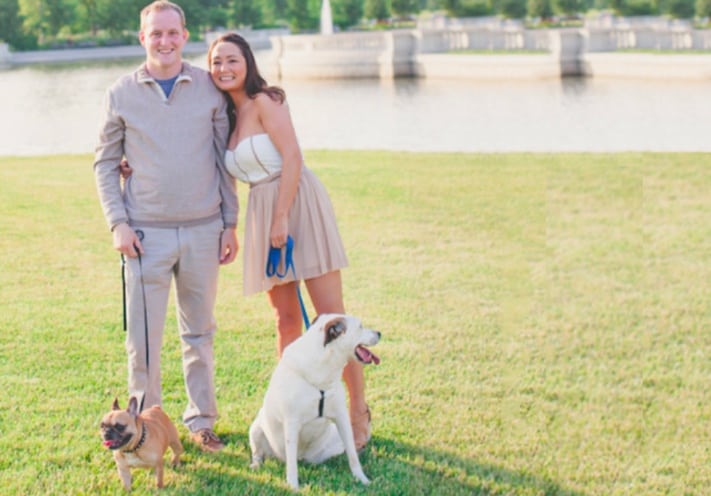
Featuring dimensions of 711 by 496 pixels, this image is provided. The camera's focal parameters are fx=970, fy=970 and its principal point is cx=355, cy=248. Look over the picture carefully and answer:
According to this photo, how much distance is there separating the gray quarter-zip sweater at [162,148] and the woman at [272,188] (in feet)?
0.33

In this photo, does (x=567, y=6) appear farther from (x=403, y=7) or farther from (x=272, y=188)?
(x=272, y=188)

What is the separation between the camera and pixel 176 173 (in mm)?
4238

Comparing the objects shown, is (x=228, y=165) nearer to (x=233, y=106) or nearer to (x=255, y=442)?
(x=233, y=106)

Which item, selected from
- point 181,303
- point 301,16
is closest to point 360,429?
point 181,303

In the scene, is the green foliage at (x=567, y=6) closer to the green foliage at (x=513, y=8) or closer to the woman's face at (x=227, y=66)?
the green foliage at (x=513, y=8)

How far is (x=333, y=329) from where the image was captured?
390cm

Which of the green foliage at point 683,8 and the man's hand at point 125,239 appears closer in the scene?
the man's hand at point 125,239

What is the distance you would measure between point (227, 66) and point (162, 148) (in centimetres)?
45

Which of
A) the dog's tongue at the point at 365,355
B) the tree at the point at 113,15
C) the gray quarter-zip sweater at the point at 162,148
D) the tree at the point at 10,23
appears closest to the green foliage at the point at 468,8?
the tree at the point at 113,15

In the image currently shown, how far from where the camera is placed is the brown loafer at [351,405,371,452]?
460cm

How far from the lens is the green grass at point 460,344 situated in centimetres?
445

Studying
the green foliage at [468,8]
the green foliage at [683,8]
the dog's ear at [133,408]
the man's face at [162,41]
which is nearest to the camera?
the dog's ear at [133,408]

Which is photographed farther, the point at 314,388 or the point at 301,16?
the point at 301,16

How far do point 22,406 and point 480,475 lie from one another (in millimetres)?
2557
